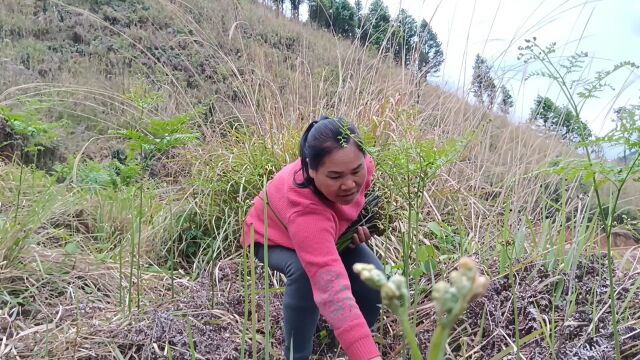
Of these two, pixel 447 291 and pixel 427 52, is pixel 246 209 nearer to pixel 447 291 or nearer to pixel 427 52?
pixel 427 52

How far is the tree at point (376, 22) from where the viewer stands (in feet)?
11.0

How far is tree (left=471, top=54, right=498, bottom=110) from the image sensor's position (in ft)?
9.44

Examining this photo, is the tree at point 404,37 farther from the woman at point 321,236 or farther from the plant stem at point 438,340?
the plant stem at point 438,340

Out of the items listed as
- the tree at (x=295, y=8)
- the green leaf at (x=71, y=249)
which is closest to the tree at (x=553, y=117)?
the tree at (x=295, y=8)

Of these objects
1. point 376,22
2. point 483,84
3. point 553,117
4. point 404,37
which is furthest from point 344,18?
point 553,117

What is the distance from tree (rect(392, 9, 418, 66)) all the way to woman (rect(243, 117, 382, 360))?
61.8 inches

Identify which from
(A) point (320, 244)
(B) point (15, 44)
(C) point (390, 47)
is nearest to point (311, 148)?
Result: (A) point (320, 244)

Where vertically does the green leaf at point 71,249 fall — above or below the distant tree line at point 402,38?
below

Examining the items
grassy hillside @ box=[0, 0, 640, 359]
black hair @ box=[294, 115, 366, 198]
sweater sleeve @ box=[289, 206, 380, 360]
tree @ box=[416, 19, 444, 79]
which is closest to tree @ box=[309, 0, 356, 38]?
grassy hillside @ box=[0, 0, 640, 359]

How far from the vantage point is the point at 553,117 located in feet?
9.11

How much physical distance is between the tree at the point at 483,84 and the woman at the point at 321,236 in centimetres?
124

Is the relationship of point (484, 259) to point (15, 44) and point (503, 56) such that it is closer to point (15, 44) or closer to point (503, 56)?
point (503, 56)

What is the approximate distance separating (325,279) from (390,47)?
7.16 feet

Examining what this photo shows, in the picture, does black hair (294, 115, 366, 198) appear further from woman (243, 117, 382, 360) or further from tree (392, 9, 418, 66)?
tree (392, 9, 418, 66)
